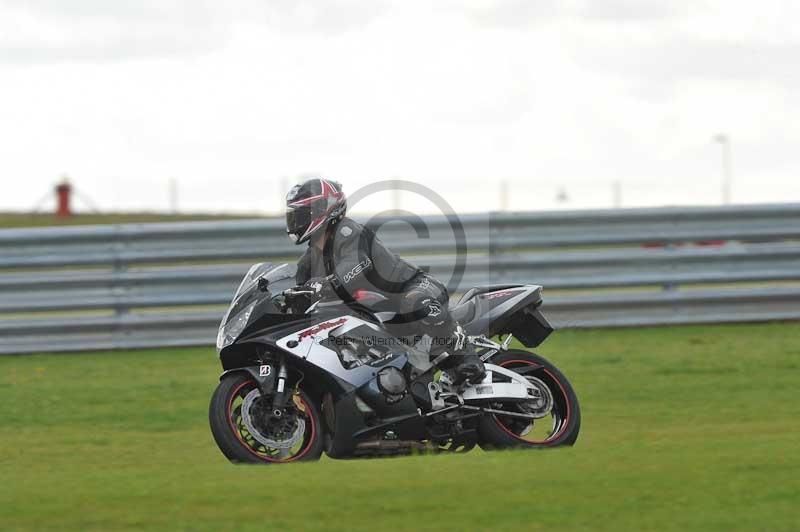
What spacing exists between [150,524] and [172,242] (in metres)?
7.85

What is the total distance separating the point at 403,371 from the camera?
775 cm

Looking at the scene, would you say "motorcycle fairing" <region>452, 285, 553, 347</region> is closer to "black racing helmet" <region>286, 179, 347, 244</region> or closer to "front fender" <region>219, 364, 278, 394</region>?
"black racing helmet" <region>286, 179, 347, 244</region>

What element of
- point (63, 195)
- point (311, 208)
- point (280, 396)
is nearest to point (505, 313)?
point (311, 208)

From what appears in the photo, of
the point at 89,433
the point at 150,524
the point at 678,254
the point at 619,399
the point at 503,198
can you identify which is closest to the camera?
the point at 150,524

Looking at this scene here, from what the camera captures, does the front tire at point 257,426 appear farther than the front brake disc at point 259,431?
No

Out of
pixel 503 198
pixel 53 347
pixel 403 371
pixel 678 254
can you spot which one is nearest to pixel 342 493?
pixel 403 371

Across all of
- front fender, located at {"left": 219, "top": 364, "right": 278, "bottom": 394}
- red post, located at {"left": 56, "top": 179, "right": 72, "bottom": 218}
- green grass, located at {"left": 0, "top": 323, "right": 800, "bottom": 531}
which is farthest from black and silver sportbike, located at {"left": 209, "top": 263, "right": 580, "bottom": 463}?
red post, located at {"left": 56, "top": 179, "right": 72, "bottom": 218}

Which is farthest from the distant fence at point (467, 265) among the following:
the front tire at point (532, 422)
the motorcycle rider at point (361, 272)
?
the motorcycle rider at point (361, 272)

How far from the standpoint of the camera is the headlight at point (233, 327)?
745cm

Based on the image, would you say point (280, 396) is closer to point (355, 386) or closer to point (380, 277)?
point (355, 386)

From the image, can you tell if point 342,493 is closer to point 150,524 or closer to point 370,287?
point 150,524

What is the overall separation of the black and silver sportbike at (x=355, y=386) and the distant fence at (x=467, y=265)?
505 centimetres

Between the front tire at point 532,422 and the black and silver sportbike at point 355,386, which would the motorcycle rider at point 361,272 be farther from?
the front tire at point 532,422

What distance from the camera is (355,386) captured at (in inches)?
299
